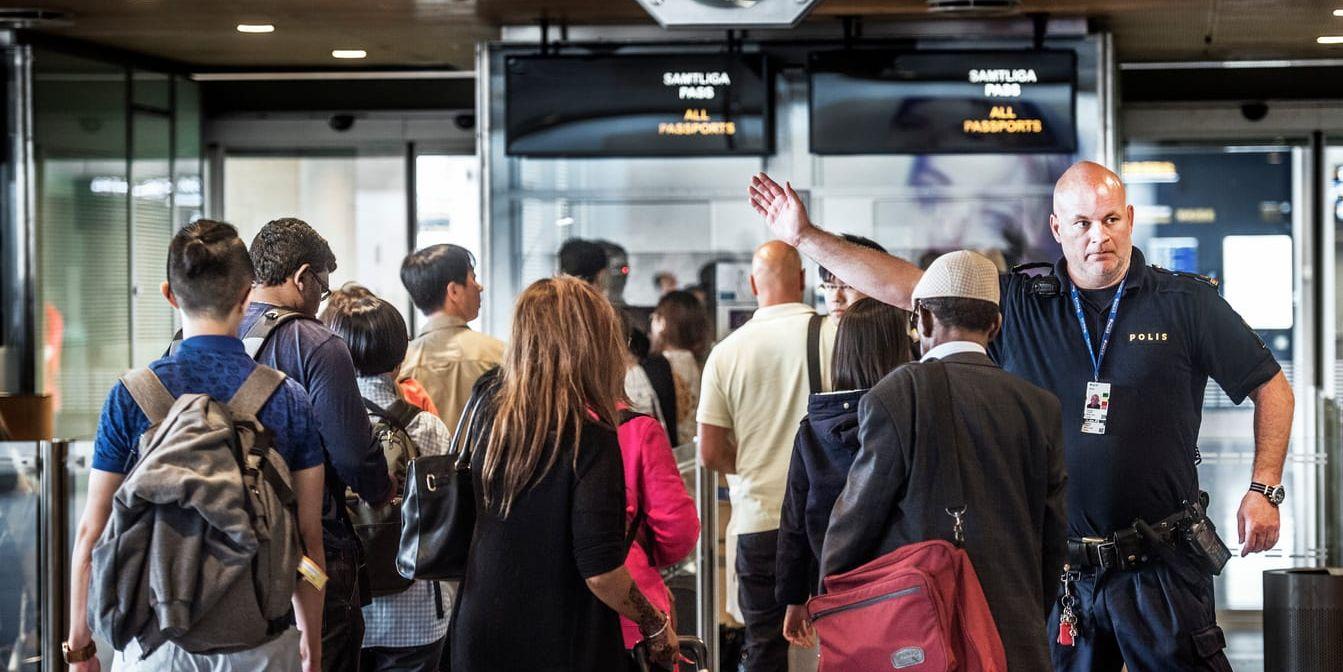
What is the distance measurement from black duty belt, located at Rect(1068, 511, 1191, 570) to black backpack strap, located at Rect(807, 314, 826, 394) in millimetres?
1258

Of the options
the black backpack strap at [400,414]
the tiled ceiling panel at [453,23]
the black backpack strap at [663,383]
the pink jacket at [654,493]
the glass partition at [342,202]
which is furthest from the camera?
the glass partition at [342,202]

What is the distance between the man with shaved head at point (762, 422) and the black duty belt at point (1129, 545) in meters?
1.27

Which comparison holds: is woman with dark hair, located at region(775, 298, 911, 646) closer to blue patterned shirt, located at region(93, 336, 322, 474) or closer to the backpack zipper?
the backpack zipper

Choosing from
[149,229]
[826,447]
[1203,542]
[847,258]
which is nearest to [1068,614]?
[1203,542]

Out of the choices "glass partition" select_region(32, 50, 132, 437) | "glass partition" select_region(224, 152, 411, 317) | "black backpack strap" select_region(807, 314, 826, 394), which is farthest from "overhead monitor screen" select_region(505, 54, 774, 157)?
"glass partition" select_region(224, 152, 411, 317)

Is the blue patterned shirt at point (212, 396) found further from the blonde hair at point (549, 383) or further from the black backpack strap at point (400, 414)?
the black backpack strap at point (400, 414)

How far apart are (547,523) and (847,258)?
1213 mm

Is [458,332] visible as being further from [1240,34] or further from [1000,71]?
[1240,34]

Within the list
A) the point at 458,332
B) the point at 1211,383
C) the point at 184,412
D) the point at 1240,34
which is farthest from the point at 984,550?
the point at 1211,383

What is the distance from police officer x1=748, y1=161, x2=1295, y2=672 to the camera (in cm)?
371

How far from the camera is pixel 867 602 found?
304 centimetres

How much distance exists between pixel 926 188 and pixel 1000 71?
0.70 meters

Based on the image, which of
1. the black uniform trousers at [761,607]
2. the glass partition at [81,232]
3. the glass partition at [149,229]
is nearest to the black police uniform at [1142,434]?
the black uniform trousers at [761,607]

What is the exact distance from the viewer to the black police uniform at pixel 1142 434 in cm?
371
